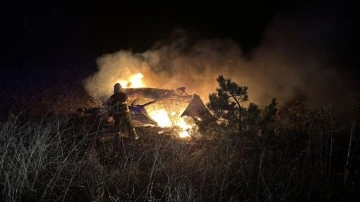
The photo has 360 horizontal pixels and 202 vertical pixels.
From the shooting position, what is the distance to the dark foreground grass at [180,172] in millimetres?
4914

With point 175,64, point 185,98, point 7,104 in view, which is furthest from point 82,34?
point 185,98

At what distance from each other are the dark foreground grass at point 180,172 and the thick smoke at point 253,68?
6.43 meters

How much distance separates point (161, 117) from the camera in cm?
1189

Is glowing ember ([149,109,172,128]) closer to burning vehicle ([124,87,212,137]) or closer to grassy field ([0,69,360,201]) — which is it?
burning vehicle ([124,87,212,137])

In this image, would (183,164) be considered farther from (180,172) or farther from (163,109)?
(163,109)

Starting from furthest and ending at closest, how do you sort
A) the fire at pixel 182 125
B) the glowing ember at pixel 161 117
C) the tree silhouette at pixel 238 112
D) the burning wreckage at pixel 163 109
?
the glowing ember at pixel 161 117, the burning wreckage at pixel 163 109, the fire at pixel 182 125, the tree silhouette at pixel 238 112

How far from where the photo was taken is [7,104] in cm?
1252

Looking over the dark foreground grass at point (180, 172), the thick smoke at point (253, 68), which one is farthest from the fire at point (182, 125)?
the thick smoke at point (253, 68)

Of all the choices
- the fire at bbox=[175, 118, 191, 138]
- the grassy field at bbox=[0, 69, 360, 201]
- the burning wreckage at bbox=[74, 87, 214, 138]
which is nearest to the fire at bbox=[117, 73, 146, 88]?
the burning wreckage at bbox=[74, 87, 214, 138]

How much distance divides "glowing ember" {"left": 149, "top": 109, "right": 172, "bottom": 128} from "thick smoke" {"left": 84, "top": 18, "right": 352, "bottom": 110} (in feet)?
8.45

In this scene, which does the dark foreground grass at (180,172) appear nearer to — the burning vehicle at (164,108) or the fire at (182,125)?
the fire at (182,125)

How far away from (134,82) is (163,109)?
114 inches

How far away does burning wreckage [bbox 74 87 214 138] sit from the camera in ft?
36.2

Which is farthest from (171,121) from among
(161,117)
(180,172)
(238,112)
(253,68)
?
(253,68)
